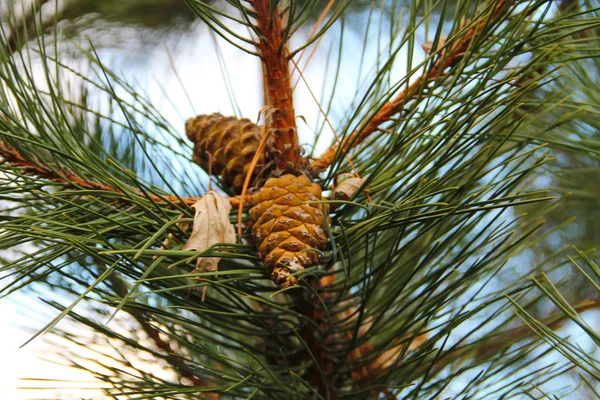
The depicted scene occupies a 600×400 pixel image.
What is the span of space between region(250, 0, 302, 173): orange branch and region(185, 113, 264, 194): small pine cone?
0.04 metres

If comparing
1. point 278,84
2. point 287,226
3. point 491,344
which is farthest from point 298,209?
point 491,344

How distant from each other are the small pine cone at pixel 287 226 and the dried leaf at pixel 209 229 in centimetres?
3

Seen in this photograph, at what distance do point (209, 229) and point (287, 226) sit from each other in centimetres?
A: 7

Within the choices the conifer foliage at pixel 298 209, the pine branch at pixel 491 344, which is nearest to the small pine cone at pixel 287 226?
the conifer foliage at pixel 298 209

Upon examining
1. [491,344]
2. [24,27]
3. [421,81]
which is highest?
[24,27]

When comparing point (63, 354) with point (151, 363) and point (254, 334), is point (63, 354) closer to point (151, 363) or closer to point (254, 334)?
point (151, 363)

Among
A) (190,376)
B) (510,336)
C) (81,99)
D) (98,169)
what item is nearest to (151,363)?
(190,376)

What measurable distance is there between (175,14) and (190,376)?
3.98ft

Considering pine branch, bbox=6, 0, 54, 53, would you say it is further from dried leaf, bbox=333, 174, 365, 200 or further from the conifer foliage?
dried leaf, bbox=333, 174, 365, 200

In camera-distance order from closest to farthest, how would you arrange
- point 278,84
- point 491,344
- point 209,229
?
point 209,229
point 278,84
point 491,344

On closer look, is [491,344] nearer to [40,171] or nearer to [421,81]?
[421,81]

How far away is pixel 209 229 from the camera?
2.02ft

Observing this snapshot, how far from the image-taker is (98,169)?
698 mm

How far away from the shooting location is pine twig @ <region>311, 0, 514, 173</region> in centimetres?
70
